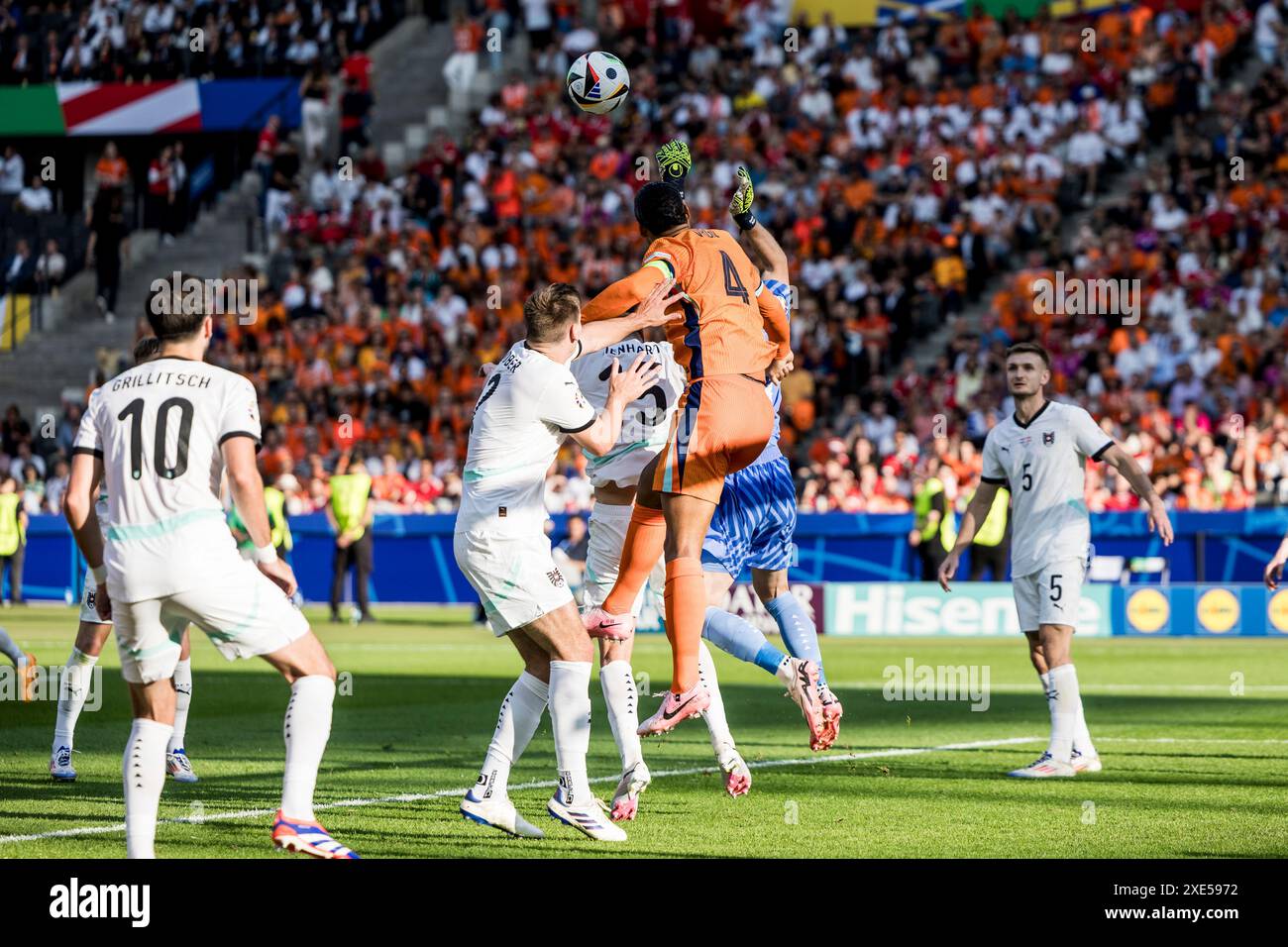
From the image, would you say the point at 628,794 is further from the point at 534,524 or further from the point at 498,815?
the point at 534,524

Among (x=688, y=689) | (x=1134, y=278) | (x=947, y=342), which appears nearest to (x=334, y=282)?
(x=947, y=342)

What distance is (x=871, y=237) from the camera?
102ft

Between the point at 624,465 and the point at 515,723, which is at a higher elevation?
the point at 624,465

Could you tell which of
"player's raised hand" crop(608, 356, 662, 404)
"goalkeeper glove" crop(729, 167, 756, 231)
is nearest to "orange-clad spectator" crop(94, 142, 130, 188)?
"goalkeeper glove" crop(729, 167, 756, 231)

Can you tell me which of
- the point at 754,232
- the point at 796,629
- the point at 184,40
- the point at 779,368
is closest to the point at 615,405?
the point at 779,368

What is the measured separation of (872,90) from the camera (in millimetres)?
34250

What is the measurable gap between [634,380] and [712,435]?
1.07 m

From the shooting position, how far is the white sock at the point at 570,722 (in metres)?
8.34

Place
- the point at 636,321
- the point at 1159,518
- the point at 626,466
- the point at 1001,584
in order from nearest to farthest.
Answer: the point at 636,321 → the point at 626,466 → the point at 1159,518 → the point at 1001,584

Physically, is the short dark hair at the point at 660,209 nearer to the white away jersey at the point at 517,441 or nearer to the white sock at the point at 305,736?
the white away jersey at the point at 517,441

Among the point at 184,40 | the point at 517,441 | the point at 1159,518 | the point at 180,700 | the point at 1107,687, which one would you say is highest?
the point at 184,40

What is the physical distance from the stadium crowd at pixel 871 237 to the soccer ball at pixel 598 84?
1288 cm
